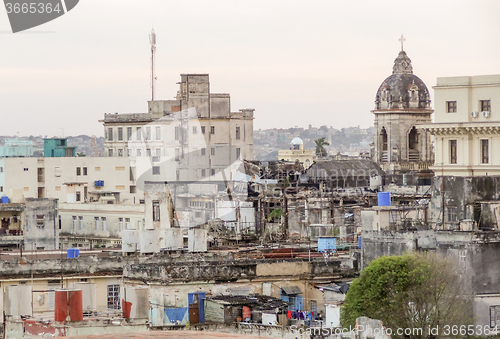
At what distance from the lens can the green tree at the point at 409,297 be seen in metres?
29.6

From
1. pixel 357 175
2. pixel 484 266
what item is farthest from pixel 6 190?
pixel 484 266

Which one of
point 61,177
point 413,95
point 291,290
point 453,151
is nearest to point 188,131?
point 61,177

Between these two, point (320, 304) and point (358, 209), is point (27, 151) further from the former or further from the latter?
point (320, 304)

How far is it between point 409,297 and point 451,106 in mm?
26834

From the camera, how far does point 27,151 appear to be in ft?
319

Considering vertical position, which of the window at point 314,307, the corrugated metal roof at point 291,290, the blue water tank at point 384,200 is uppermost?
the blue water tank at point 384,200

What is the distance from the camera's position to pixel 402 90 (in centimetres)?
9531

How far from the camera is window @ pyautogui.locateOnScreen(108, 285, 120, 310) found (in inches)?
1519

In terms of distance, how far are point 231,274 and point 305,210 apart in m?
24.2

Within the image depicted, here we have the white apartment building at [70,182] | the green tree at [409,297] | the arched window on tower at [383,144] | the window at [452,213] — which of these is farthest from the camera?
the arched window on tower at [383,144]

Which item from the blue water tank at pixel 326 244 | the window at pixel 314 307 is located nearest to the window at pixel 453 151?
the blue water tank at pixel 326 244

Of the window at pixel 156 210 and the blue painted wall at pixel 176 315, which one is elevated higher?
the window at pixel 156 210

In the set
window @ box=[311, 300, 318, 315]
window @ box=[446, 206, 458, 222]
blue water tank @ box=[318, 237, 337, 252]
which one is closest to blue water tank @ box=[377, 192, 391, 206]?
blue water tank @ box=[318, 237, 337, 252]

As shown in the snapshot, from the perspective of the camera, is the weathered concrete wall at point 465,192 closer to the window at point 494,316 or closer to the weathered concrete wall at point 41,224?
the window at point 494,316
